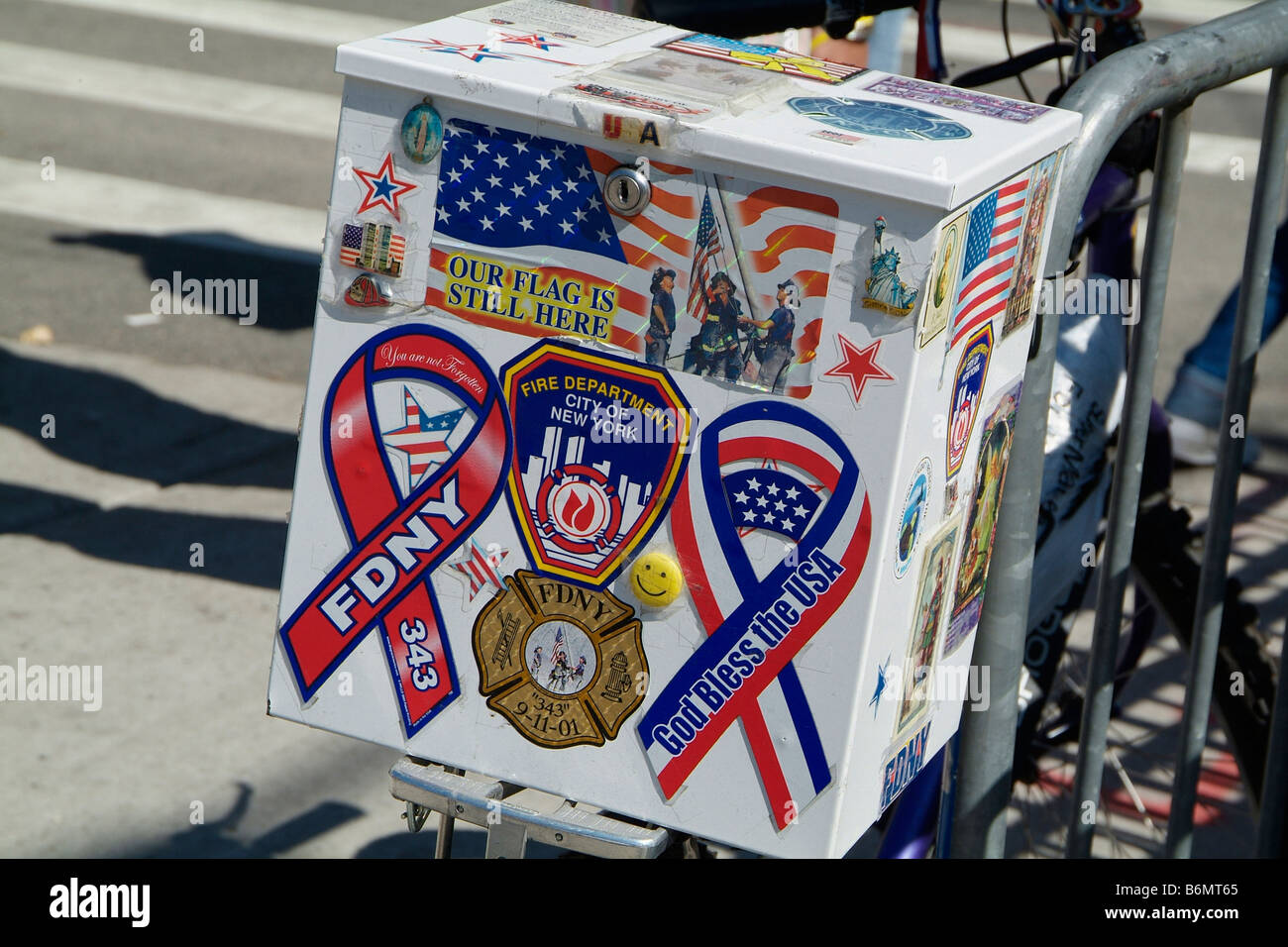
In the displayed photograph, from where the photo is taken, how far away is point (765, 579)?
5.14ft

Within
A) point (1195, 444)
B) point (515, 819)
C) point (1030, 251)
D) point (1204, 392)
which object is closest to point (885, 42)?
point (1204, 392)

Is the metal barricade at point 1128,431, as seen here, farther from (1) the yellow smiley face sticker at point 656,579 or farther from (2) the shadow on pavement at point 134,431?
(2) the shadow on pavement at point 134,431

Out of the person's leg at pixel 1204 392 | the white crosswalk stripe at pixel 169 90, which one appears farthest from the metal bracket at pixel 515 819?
the white crosswalk stripe at pixel 169 90

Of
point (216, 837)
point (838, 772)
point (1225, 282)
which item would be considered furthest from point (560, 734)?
point (1225, 282)

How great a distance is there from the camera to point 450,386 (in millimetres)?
1630

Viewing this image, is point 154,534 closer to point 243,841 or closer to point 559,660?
point 243,841

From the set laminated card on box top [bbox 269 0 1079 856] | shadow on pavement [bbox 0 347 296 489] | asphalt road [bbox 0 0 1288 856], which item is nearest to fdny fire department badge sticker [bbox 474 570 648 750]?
laminated card on box top [bbox 269 0 1079 856]

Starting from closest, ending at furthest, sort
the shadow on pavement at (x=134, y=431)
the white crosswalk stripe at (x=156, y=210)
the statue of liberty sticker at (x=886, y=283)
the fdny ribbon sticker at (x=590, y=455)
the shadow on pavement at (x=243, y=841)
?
the statue of liberty sticker at (x=886, y=283) → the fdny ribbon sticker at (x=590, y=455) → the shadow on pavement at (x=243, y=841) → the shadow on pavement at (x=134, y=431) → the white crosswalk stripe at (x=156, y=210)

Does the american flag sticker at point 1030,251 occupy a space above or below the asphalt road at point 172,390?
above

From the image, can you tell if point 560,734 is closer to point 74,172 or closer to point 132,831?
point 132,831

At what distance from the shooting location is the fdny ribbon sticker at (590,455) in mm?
1561

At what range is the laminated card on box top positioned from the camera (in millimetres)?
1494

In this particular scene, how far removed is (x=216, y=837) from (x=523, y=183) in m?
2.49

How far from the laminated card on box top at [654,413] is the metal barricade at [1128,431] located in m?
0.07
